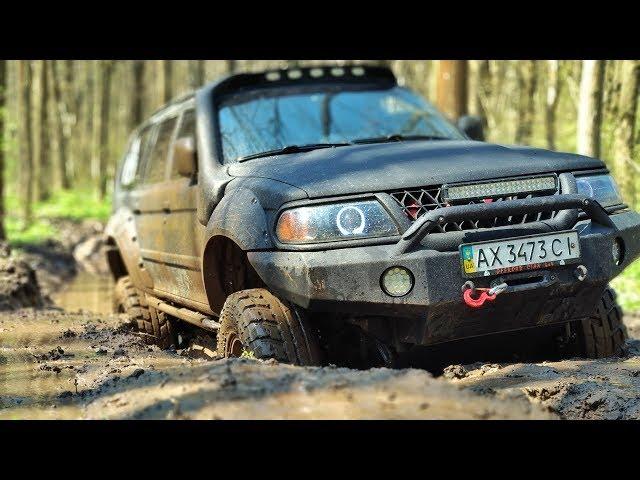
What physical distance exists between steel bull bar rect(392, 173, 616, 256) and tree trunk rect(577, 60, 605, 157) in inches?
231

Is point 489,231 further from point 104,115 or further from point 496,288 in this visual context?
point 104,115

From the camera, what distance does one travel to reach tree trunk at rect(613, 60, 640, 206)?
10148 millimetres

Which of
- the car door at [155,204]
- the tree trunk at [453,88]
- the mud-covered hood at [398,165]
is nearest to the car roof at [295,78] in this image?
the car door at [155,204]

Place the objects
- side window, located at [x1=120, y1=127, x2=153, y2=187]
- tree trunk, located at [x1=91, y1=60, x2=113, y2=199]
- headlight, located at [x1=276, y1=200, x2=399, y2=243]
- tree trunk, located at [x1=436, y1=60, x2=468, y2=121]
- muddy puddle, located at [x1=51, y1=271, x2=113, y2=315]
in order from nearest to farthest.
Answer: headlight, located at [x1=276, y1=200, x2=399, y2=243] → side window, located at [x1=120, y1=127, x2=153, y2=187] → muddy puddle, located at [x1=51, y1=271, x2=113, y2=315] → tree trunk, located at [x1=436, y1=60, x2=468, y2=121] → tree trunk, located at [x1=91, y1=60, x2=113, y2=199]

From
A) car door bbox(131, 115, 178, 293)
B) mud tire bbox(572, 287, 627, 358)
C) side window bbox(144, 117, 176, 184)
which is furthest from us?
side window bbox(144, 117, 176, 184)

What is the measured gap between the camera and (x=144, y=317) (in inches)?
283

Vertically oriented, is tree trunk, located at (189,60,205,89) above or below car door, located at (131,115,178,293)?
above

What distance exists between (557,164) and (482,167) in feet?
1.53

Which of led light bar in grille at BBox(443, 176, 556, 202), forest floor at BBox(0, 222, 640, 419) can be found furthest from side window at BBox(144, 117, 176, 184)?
led light bar in grille at BBox(443, 176, 556, 202)

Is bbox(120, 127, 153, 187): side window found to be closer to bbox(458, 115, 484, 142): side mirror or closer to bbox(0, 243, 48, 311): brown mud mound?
bbox(0, 243, 48, 311): brown mud mound

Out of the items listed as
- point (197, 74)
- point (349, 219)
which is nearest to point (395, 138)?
point (349, 219)

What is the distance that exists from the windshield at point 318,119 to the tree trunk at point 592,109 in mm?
4388

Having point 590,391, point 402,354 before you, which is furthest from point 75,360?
point 590,391

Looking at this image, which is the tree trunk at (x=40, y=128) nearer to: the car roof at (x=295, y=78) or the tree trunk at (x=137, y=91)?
the tree trunk at (x=137, y=91)
